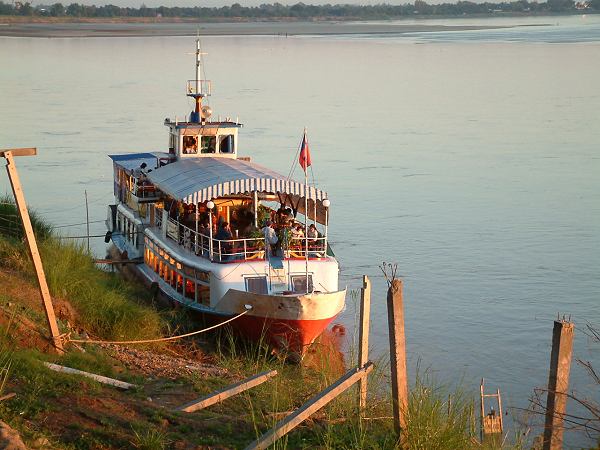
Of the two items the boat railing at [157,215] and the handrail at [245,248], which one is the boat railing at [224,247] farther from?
the boat railing at [157,215]

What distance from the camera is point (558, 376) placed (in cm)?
1166

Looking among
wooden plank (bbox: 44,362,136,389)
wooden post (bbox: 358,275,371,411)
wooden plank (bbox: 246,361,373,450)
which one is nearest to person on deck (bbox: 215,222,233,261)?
wooden post (bbox: 358,275,371,411)

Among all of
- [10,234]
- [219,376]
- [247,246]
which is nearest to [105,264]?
[10,234]

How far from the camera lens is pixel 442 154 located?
142ft

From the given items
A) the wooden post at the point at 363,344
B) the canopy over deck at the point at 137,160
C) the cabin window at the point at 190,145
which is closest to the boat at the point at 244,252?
the cabin window at the point at 190,145

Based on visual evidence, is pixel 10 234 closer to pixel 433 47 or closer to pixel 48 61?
pixel 48 61

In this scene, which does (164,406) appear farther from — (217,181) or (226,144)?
(226,144)

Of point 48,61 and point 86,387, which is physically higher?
point 86,387

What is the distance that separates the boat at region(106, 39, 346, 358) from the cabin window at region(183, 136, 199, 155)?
801 millimetres

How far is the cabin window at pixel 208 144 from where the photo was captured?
27500 millimetres

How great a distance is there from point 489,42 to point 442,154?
87.1 metres

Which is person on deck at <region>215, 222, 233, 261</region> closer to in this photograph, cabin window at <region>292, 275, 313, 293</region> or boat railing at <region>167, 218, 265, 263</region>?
boat railing at <region>167, 218, 265, 263</region>

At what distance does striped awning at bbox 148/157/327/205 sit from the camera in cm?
2216

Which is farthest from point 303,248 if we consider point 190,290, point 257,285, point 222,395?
point 222,395
